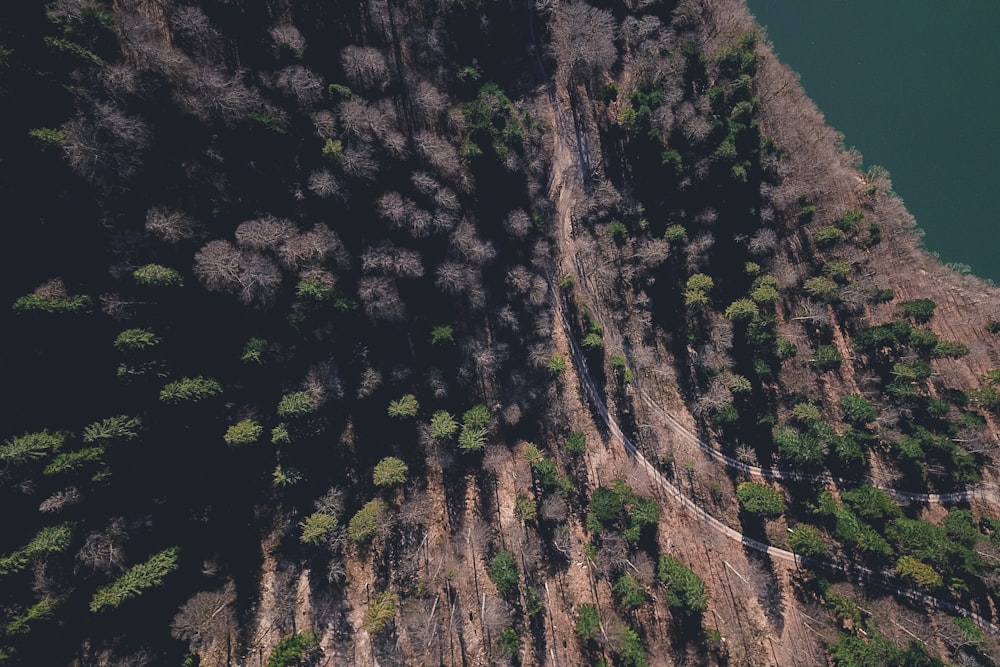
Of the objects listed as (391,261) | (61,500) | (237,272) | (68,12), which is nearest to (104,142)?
(68,12)

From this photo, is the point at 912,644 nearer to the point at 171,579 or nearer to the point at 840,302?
the point at 840,302

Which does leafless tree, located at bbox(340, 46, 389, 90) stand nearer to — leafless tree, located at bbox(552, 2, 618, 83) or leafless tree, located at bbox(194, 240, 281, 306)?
leafless tree, located at bbox(194, 240, 281, 306)

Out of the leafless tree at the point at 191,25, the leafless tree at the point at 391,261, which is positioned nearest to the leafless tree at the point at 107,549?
the leafless tree at the point at 391,261

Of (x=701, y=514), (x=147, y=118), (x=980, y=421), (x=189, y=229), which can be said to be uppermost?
(x=147, y=118)

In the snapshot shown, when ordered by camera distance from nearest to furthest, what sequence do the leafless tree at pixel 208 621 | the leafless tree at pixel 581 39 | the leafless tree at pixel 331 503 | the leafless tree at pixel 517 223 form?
the leafless tree at pixel 208 621 < the leafless tree at pixel 331 503 < the leafless tree at pixel 517 223 < the leafless tree at pixel 581 39

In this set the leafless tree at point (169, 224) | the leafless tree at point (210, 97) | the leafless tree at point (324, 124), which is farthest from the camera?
the leafless tree at point (324, 124)

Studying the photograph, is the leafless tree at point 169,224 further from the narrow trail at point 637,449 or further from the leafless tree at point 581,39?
the leafless tree at point 581,39

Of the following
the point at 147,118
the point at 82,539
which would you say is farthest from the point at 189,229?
the point at 82,539

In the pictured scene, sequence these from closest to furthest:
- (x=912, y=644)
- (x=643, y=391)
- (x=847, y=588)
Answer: (x=912, y=644) → (x=847, y=588) → (x=643, y=391)
